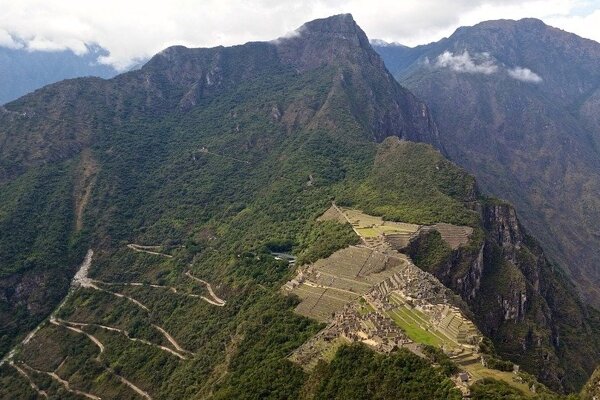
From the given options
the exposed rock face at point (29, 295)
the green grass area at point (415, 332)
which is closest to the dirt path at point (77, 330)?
the exposed rock face at point (29, 295)

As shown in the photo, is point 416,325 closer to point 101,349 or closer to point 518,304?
point 518,304

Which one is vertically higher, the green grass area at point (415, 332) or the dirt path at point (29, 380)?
the green grass area at point (415, 332)

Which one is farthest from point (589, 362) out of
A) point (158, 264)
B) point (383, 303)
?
point (158, 264)

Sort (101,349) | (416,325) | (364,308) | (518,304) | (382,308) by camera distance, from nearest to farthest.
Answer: (416,325), (382,308), (364,308), (518,304), (101,349)

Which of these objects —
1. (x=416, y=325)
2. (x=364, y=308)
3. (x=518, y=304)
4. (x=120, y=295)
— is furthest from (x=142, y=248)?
(x=416, y=325)

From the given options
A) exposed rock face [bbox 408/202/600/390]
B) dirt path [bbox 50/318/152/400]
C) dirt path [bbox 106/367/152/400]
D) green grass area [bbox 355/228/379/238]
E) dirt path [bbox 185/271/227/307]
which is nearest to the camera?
dirt path [bbox 106/367/152/400]

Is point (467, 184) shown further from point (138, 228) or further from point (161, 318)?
point (138, 228)

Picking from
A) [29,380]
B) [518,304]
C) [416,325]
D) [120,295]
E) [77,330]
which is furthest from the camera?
[120,295]

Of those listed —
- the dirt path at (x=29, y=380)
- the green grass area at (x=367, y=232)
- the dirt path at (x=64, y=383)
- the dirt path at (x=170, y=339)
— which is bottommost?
the dirt path at (x=29, y=380)

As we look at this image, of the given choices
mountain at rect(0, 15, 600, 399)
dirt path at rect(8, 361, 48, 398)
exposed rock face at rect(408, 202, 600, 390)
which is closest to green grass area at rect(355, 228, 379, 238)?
mountain at rect(0, 15, 600, 399)

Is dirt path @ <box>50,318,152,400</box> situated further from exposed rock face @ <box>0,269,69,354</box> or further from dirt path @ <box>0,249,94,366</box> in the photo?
exposed rock face @ <box>0,269,69,354</box>

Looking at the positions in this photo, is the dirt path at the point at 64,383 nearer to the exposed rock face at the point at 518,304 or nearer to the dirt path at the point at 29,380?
the dirt path at the point at 29,380
